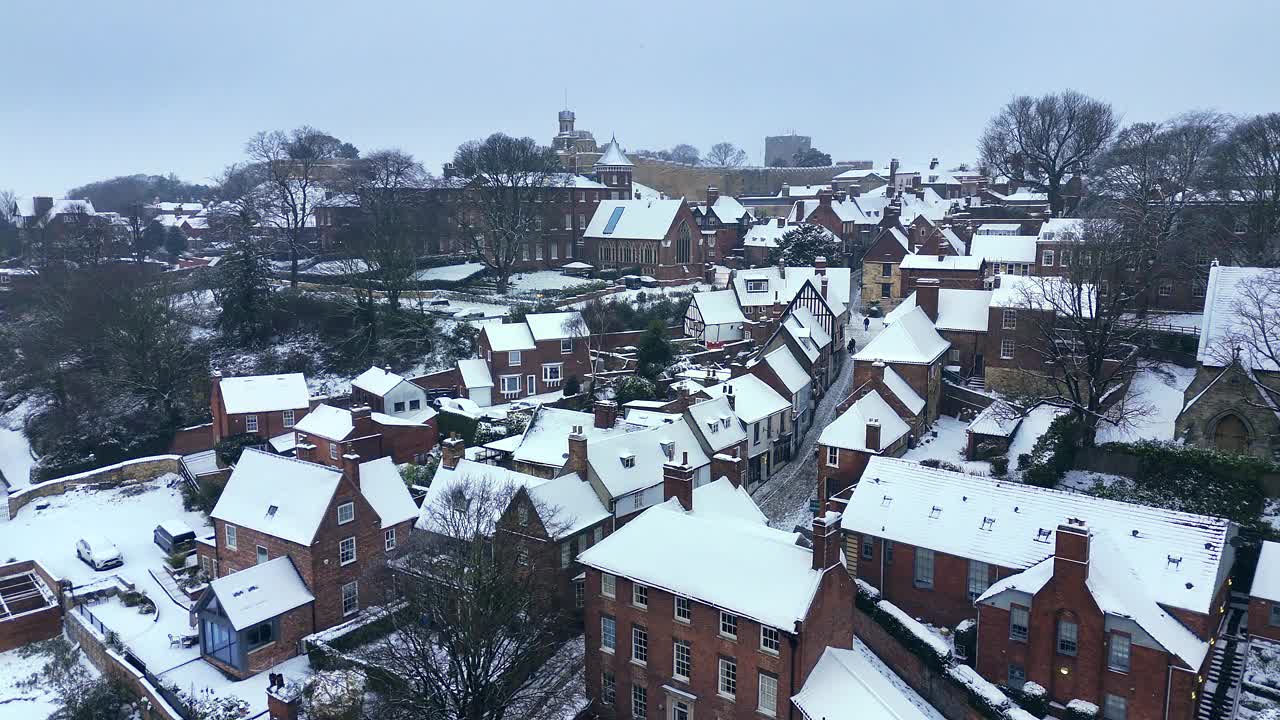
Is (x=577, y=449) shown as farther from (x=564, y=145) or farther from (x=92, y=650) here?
(x=564, y=145)

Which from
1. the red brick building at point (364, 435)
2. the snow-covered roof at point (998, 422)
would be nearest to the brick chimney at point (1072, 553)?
the snow-covered roof at point (998, 422)

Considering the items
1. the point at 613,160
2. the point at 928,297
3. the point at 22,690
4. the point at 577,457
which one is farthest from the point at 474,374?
the point at 613,160

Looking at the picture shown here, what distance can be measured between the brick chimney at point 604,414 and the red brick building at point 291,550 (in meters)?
10.5

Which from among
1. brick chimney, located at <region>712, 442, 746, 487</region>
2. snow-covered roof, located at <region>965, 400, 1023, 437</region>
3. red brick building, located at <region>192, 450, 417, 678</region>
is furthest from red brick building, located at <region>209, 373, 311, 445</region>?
snow-covered roof, located at <region>965, 400, 1023, 437</region>

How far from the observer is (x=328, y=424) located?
46.3 metres

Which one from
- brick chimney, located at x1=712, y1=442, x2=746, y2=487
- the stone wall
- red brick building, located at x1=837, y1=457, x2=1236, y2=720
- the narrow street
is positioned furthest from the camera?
the stone wall

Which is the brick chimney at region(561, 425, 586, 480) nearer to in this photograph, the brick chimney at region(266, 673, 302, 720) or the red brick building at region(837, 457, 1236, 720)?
the red brick building at region(837, 457, 1236, 720)

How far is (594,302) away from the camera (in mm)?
64688

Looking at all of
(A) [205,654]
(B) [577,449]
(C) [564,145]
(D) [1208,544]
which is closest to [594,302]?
(B) [577,449]

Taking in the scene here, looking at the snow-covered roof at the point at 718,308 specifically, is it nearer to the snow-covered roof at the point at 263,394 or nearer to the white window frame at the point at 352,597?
the snow-covered roof at the point at 263,394

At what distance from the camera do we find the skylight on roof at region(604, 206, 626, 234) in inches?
3275

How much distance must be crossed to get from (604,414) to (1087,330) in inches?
885

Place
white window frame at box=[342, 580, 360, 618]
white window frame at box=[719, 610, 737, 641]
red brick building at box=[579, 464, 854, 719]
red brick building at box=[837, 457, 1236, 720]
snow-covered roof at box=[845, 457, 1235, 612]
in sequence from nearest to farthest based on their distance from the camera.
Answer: red brick building at box=[579, 464, 854, 719] < red brick building at box=[837, 457, 1236, 720] < white window frame at box=[719, 610, 737, 641] < snow-covered roof at box=[845, 457, 1235, 612] < white window frame at box=[342, 580, 360, 618]

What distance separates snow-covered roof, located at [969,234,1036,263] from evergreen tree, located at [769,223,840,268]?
13386 mm
